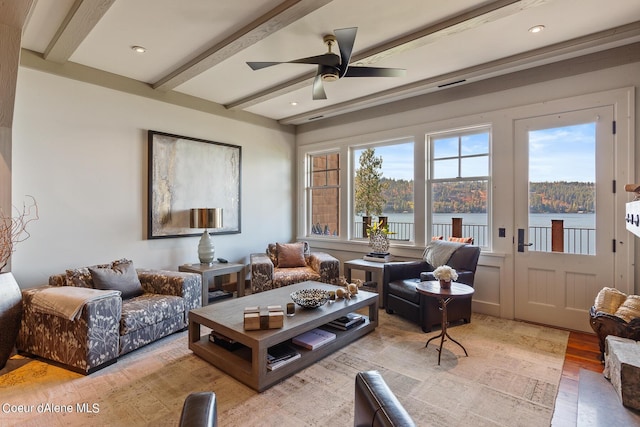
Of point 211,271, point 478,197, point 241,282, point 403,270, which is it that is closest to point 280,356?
point 211,271

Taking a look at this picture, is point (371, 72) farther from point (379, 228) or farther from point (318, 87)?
point (379, 228)

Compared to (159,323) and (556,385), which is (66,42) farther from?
(556,385)

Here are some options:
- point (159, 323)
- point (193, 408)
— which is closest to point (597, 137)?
point (193, 408)

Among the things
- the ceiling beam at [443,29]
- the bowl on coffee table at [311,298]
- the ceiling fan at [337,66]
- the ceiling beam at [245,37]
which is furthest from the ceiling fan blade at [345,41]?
the bowl on coffee table at [311,298]

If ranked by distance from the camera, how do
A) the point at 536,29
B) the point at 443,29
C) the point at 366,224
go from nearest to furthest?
1. the point at 443,29
2. the point at 536,29
3. the point at 366,224

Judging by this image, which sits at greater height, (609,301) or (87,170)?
(87,170)

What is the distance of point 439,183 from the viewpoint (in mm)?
4398

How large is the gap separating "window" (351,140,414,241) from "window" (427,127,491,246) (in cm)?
36

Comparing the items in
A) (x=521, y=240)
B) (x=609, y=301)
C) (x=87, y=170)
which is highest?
(x=87, y=170)

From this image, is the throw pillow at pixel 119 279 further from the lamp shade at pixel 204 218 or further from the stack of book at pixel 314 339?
the stack of book at pixel 314 339

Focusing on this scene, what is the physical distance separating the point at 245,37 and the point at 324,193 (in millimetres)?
3277

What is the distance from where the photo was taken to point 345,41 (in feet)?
7.75

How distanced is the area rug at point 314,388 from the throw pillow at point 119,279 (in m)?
0.59

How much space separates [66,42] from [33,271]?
2.24 meters
